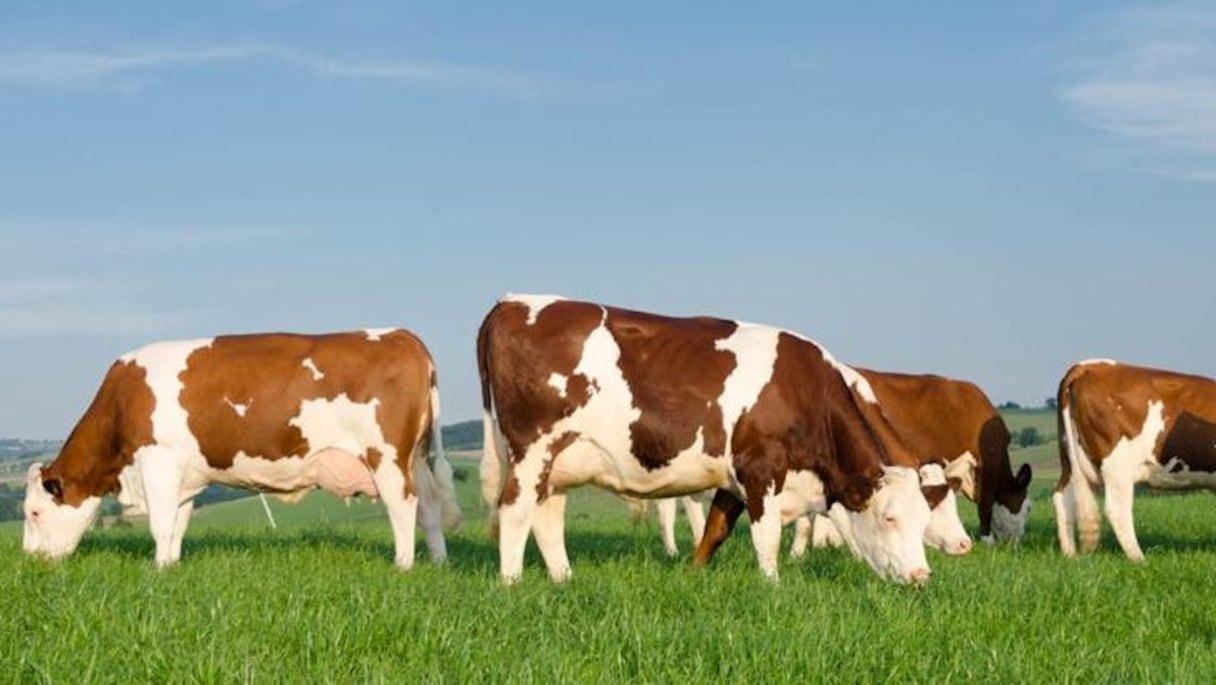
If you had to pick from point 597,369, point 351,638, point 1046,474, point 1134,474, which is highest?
point 597,369

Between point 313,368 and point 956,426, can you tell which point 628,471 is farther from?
point 956,426

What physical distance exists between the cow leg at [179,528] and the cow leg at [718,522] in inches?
199

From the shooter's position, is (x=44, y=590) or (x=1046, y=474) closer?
(x=44, y=590)

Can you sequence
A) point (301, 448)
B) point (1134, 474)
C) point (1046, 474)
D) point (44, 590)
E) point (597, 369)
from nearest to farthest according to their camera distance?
1. point (44, 590)
2. point (597, 369)
3. point (301, 448)
4. point (1134, 474)
5. point (1046, 474)

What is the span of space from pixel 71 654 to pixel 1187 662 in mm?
5975

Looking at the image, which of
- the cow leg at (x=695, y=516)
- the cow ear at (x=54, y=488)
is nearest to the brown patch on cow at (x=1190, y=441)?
the cow leg at (x=695, y=516)

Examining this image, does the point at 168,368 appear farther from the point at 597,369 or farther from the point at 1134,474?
the point at 1134,474

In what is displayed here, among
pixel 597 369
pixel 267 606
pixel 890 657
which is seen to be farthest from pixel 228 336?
pixel 890 657

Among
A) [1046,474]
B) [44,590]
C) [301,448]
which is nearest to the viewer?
[44,590]

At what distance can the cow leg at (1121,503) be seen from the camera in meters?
15.3

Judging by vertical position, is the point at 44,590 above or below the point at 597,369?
below

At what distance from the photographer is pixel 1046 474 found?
182ft

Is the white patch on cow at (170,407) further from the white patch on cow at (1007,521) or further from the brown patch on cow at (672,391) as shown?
the white patch on cow at (1007,521)

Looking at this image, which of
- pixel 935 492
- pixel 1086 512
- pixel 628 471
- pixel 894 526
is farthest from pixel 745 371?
pixel 1086 512
